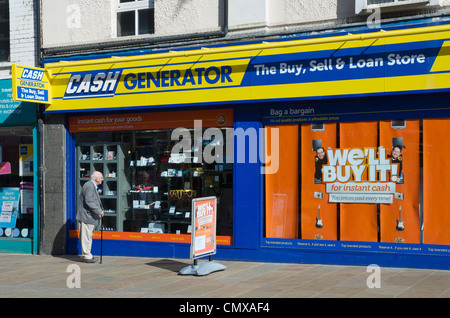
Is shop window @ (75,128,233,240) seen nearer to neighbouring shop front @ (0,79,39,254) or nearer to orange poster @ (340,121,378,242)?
neighbouring shop front @ (0,79,39,254)

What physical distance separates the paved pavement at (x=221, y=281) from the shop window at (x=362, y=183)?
28.0 inches

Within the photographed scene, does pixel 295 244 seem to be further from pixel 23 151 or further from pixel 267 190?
pixel 23 151

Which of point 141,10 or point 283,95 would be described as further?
point 141,10

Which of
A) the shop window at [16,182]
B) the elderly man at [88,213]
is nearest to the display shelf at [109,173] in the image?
the elderly man at [88,213]

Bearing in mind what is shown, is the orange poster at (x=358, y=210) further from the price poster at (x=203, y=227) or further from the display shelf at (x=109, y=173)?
the display shelf at (x=109, y=173)

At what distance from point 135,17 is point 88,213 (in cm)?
431

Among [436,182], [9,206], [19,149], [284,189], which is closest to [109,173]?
[19,149]

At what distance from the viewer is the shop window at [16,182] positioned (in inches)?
520

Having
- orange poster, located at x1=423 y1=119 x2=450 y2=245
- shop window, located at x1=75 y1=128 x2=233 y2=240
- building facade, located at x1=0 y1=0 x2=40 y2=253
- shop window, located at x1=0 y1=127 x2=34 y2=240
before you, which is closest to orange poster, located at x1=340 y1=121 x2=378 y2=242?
orange poster, located at x1=423 y1=119 x2=450 y2=245

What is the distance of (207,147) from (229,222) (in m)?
1.53

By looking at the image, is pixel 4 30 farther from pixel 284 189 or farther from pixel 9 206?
pixel 284 189

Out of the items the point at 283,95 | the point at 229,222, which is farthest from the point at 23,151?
the point at 283,95

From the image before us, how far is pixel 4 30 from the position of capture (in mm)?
13758
